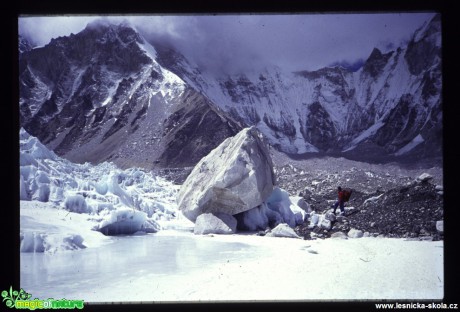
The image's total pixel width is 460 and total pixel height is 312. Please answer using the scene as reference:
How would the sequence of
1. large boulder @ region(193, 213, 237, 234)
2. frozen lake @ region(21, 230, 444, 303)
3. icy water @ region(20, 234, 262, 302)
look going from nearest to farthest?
1. frozen lake @ region(21, 230, 444, 303)
2. icy water @ region(20, 234, 262, 302)
3. large boulder @ region(193, 213, 237, 234)

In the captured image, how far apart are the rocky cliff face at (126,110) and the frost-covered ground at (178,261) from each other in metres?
26.7

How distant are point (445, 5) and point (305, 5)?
5.01ft

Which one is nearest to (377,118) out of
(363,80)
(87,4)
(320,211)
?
(363,80)

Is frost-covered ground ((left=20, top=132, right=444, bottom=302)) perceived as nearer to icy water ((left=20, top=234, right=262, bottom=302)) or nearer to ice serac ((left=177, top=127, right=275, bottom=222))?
icy water ((left=20, top=234, right=262, bottom=302))

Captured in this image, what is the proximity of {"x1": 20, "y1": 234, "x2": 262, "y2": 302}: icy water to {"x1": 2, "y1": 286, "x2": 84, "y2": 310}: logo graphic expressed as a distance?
11 cm

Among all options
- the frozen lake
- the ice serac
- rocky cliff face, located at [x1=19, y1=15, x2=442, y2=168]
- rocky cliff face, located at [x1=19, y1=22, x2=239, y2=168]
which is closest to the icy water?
the frozen lake

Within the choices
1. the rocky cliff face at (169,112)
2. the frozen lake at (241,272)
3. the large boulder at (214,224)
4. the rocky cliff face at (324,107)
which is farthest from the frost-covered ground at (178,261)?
the rocky cliff face at (324,107)

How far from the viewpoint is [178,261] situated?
16.4 ft

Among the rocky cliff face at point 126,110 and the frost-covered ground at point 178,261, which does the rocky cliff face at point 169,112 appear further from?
the frost-covered ground at point 178,261

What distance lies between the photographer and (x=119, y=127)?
41812 millimetres

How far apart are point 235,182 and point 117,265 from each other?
332 cm

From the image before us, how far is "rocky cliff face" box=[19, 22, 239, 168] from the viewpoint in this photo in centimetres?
3519

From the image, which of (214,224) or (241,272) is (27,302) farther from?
(214,224)

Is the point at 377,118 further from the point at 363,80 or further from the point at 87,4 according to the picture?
the point at 87,4
